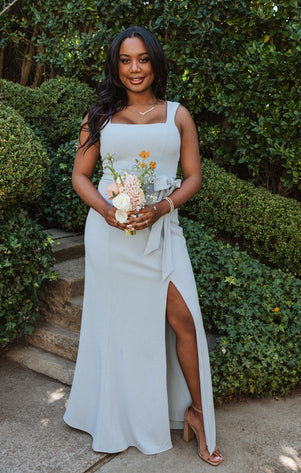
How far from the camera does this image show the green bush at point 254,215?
4.26 m

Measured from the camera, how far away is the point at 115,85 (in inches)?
102

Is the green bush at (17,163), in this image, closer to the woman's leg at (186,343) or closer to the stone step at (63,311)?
the stone step at (63,311)

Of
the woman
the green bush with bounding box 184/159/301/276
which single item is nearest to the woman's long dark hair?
the woman

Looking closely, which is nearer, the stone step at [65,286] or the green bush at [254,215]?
the stone step at [65,286]

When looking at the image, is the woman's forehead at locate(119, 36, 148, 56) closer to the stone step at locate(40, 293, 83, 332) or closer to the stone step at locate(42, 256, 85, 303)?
the stone step at locate(42, 256, 85, 303)

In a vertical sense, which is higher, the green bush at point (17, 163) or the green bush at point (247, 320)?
the green bush at point (17, 163)

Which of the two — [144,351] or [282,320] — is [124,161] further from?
[282,320]

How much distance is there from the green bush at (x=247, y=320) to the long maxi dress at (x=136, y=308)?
26.2 inches

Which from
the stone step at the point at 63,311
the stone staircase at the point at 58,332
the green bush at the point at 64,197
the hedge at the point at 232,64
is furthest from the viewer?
the green bush at the point at 64,197

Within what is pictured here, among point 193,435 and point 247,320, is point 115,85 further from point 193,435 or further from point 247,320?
point 193,435

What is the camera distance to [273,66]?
13.7ft

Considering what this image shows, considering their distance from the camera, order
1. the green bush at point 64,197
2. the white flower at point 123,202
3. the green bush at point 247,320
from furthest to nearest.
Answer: the green bush at point 64,197 → the green bush at point 247,320 → the white flower at point 123,202

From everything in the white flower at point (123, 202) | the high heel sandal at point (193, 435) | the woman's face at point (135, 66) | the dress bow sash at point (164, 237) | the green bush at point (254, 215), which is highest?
the woman's face at point (135, 66)

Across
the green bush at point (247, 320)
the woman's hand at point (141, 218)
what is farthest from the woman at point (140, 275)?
the green bush at point (247, 320)
